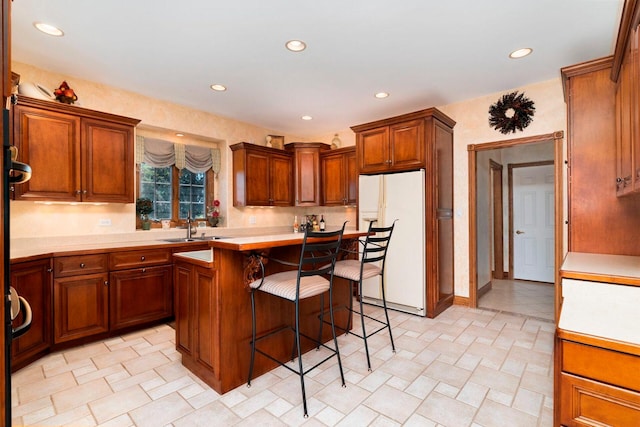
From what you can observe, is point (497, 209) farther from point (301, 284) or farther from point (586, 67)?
point (301, 284)

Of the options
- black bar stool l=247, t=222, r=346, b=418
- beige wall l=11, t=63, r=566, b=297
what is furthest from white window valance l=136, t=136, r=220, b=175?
black bar stool l=247, t=222, r=346, b=418

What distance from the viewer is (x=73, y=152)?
300cm

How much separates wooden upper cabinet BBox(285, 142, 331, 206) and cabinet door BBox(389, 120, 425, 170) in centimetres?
160

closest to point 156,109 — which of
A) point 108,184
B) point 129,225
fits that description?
point 108,184

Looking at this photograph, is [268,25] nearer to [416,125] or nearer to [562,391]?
[416,125]

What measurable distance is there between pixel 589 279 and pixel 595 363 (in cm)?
38

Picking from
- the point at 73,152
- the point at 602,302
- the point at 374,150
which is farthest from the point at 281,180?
the point at 602,302

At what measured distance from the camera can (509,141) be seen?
3643mm

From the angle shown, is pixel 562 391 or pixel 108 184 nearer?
pixel 562 391

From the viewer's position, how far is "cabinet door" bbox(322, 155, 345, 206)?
16.4 ft

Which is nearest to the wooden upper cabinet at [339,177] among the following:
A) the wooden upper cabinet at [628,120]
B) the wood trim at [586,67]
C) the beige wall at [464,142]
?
the beige wall at [464,142]

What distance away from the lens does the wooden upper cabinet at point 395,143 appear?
3.64m

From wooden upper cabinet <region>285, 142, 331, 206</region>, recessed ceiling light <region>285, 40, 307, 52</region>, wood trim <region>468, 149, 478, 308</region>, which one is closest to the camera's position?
recessed ceiling light <region>285, 40, 307, 52</region>

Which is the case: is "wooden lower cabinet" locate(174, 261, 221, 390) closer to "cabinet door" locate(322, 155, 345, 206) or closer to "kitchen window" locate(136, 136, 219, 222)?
"kitchen window" locate(136, 136, 219, 222)
